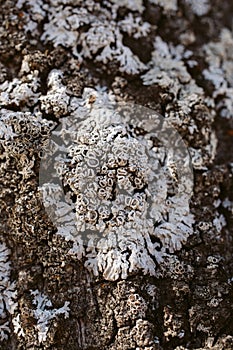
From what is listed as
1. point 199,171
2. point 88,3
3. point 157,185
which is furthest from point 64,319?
point 88,3

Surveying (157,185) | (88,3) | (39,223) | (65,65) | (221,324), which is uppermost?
(88,3)

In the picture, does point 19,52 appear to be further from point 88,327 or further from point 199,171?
point 88,327

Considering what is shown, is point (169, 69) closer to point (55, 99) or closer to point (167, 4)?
point (167, 4)

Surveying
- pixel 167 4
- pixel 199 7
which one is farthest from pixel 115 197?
pixel 199 7


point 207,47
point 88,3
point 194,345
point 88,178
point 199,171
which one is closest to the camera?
point 194,345

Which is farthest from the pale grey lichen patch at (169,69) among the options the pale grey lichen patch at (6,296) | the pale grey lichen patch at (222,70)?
the pale grey lichen patch at (6,296)

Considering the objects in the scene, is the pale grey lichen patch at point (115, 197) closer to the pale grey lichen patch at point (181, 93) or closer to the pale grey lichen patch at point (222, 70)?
the pale grey lichen patch at point (181, 93)

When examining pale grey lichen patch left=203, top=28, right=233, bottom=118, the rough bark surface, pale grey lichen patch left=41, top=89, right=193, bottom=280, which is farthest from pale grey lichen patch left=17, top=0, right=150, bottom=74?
pale grey lichen patch left=203, top=28, right=233, bottom=118
